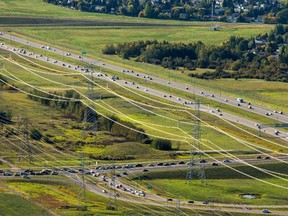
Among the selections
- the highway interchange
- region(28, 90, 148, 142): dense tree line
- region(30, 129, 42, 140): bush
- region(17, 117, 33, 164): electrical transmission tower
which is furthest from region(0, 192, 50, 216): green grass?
region(28, 90, 148, 142): dense tree line

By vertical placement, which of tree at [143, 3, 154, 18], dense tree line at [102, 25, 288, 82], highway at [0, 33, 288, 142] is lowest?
highway at [0, 33, 288, 142]

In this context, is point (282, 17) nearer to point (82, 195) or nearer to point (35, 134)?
point (35, 134)

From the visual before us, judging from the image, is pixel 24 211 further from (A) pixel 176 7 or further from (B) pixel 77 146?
(A) pixel 176 7

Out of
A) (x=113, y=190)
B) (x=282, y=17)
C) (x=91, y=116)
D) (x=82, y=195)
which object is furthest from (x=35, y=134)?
(x=282, y=17)

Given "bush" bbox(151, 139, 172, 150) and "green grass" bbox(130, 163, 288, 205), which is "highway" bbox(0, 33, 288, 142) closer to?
"bush" bbox(151, 139, 172, 150)

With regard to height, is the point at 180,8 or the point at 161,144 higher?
the point at 180,8

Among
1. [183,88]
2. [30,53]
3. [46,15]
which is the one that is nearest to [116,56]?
[30,53]
